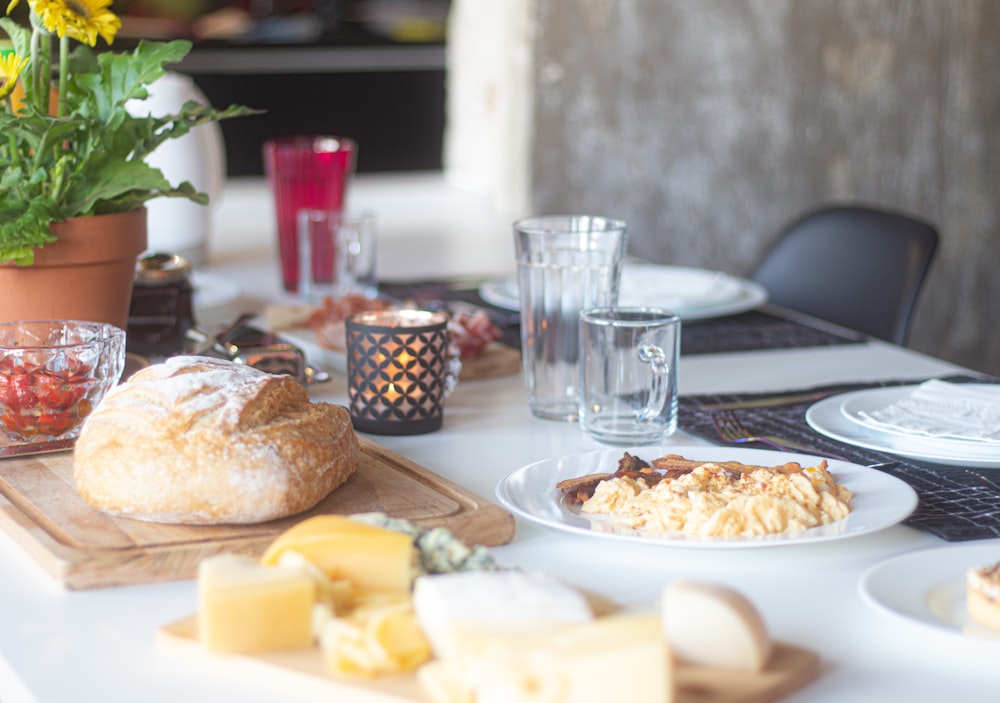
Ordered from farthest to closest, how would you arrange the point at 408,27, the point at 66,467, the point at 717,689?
the point at 408,27
the point at 66,467
the point at 717,689

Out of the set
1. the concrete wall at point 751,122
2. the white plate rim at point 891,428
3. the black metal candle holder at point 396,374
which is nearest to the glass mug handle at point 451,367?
the black metal candle holder at point 396,374

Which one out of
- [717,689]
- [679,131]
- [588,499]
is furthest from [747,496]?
[679,131]

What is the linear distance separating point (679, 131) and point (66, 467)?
2.69 meters

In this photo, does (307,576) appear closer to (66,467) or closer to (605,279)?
(66,467)

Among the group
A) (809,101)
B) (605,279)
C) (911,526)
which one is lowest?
(911,526)

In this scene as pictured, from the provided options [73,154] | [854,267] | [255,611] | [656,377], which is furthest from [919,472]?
[854,267]

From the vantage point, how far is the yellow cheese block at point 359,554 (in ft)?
2.38

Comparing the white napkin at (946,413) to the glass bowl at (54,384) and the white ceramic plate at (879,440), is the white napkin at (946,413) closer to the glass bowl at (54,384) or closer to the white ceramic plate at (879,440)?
the white ceramic plate at (879,440)

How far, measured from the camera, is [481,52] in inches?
140

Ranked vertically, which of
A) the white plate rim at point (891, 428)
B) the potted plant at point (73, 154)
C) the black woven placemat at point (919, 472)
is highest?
the potted plant at point (73, 154)

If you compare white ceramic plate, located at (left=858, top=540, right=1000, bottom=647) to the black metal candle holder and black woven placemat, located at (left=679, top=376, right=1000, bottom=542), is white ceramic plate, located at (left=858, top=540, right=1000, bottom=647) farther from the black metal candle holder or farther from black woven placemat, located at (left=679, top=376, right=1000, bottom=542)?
the black metal candle holder

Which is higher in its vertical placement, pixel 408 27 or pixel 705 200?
pixel 408 27

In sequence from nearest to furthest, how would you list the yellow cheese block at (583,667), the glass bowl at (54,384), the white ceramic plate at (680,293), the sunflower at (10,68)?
the yellow cheese block at (583,667) < the glass bowl at (54,384) < the sunflower at (10,68) < the white ceramic plate at (680,293)

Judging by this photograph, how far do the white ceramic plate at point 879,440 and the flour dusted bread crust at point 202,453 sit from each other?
1.51 feet
